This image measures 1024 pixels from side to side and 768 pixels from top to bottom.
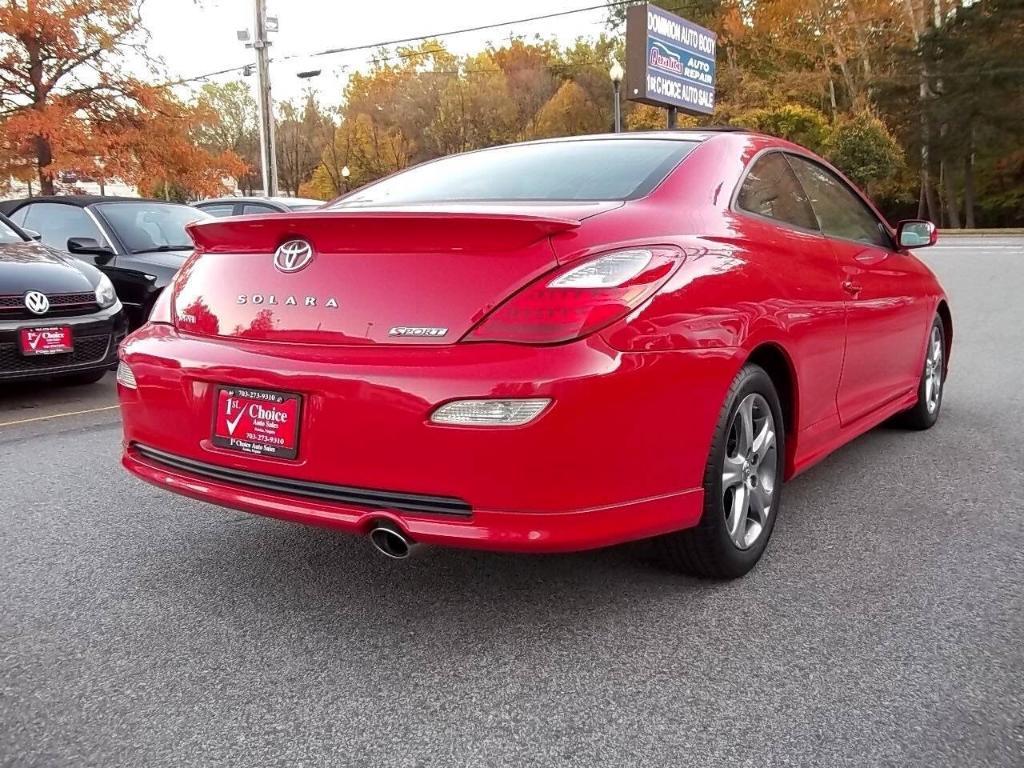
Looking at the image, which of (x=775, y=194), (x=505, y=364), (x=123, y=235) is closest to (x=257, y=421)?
(x=505, y=364)

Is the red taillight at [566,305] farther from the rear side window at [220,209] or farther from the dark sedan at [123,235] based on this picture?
the rear side window at [220,209]

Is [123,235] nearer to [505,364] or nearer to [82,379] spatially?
[82,379]

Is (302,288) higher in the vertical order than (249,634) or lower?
higher

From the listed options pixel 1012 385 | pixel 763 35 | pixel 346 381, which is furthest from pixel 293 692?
pixel 763 35

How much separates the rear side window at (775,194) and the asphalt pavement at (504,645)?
3.76 feet

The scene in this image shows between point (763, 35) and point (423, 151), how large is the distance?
73.3 feet

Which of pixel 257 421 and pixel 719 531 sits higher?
pixel 257 421

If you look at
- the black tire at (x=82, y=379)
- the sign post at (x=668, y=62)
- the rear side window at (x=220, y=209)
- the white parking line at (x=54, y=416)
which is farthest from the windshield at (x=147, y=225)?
the sign post at (x=668, y=62)

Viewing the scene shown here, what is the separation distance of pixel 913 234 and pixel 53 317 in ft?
16.4

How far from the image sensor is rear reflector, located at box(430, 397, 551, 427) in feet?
7.41

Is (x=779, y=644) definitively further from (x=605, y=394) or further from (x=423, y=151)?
(x=423, y=151)

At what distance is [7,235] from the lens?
22.9 ft

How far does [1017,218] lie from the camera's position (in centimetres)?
3803

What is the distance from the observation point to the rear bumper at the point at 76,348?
566cm
